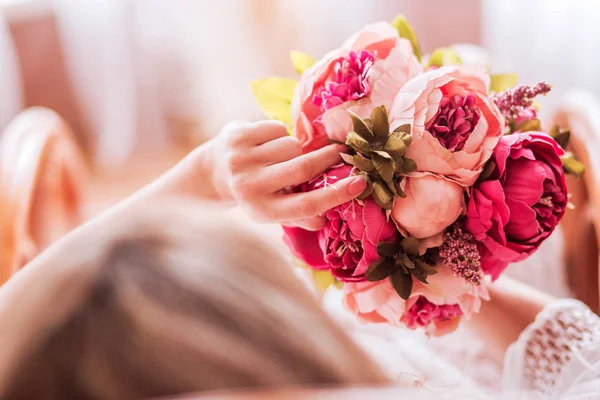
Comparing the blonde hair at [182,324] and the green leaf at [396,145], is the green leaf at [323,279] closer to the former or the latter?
the blonde hair at [182,324]

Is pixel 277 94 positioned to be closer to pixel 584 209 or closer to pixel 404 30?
pixel 404 30

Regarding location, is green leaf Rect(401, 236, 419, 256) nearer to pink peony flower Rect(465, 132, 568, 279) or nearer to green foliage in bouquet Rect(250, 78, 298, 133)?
pink peony flower Rect(465, 132, 568, 279)

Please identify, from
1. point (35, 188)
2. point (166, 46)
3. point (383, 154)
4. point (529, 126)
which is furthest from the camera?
point (166, 46)

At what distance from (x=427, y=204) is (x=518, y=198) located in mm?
79

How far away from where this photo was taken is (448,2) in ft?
5.06

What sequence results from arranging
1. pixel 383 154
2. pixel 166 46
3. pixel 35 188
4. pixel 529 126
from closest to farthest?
pixel 383 154 < pixel 529 126 < pixel 35 188 < pixel 166 46

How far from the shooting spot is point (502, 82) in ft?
1.74

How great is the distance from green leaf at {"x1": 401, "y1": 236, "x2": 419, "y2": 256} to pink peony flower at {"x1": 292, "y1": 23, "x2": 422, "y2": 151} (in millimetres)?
94

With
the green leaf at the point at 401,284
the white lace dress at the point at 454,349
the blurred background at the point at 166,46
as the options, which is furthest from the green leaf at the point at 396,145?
the blurred background at the point at 166,46

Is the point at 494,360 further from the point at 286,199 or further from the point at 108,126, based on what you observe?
the point at 108,126

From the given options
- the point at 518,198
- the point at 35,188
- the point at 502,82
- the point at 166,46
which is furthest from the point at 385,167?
the point at 166,46

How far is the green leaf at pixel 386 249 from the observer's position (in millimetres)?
419

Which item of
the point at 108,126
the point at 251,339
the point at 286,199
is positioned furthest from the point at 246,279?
the point at 108,126

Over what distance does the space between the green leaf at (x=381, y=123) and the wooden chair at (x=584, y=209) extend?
0.27 meters
